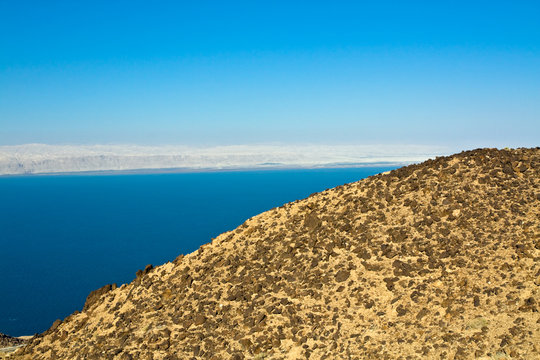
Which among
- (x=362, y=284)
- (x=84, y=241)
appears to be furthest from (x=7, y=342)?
(x=84, y=241)

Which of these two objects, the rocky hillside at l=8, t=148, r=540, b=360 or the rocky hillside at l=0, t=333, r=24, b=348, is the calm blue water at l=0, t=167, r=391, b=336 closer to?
the rocky hillside at l=0, t=333, r=24, b=348

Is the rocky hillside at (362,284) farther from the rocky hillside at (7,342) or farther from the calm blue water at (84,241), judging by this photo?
the calm blue water at (84,241)

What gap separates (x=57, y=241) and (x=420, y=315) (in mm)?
110811

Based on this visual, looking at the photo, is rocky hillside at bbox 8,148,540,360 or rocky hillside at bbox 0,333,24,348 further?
rocky hillside at bbox 0,333,24,348

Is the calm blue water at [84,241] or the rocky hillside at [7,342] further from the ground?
the rocky hillside at [7,342]

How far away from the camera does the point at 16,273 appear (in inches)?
3255

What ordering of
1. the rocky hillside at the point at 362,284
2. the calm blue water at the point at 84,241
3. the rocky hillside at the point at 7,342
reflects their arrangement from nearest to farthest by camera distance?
the rocky hillside at the point at 362,284
the rocky hillside at the point at 7,342
the calm blue water at the point at 84,241

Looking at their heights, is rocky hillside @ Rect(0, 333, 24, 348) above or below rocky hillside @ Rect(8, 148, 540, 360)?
below

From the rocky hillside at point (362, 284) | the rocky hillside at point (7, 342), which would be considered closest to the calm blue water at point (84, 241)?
the rocky hillside at point (7, 342)

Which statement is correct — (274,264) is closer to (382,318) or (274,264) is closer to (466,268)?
(382,318)

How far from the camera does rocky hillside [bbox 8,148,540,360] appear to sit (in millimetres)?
13273

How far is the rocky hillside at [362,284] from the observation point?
13273 millimetres

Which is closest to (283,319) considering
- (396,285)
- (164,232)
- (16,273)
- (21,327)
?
(396,285)

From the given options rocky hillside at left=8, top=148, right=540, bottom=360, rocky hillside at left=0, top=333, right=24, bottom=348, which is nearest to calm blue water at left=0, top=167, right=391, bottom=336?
rocky hillside at left=0, top=333, right=24, bottom=348
